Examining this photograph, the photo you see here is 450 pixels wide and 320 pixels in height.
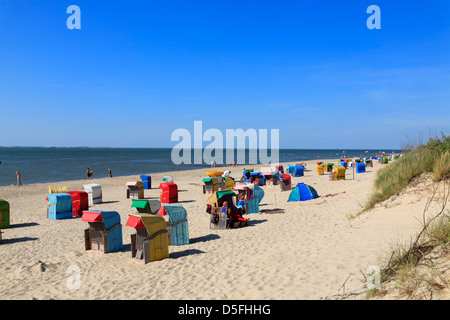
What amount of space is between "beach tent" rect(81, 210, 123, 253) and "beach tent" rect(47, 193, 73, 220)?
21.0ft

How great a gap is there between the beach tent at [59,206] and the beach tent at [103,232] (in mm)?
6389

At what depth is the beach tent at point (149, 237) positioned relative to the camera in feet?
26.3

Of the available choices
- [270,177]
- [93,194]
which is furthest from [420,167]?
[93,194]

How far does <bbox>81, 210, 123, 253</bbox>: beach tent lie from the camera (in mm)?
9281

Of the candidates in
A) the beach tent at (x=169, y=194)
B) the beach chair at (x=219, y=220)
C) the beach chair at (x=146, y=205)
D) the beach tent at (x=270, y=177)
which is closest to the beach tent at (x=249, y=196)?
the beach chair at (x=219, y=220)

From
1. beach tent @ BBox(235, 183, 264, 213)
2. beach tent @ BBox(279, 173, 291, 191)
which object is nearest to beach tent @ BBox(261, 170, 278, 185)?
beach tent @ BBox(279, 173, 291, 191)

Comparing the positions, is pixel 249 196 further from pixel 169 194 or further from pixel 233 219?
pixel 169 194

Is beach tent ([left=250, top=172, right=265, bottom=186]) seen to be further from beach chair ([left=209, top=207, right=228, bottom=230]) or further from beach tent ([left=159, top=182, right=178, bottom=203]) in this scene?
beach chair ([left=209, top=207, right=228, bottom=230])

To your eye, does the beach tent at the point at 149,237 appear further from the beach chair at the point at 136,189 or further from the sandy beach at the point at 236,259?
the beach chair at the point at 136,189

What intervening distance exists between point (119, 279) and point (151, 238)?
1.31 meters
